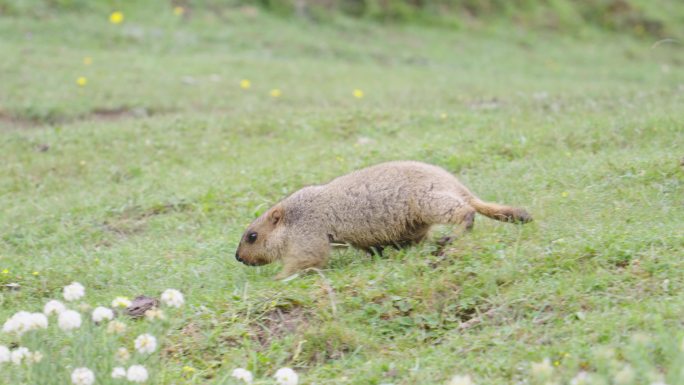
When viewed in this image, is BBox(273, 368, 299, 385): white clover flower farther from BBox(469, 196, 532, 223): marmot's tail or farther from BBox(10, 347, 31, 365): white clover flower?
BBox(469, 196, 532, 223): marmot's tail

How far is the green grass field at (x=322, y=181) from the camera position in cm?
468

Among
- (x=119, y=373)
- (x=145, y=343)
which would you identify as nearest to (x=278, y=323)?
(x=145, y=343)

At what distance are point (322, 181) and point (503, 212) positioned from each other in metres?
2.90

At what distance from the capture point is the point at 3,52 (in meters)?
15.0

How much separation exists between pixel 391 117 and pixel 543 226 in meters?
5.07

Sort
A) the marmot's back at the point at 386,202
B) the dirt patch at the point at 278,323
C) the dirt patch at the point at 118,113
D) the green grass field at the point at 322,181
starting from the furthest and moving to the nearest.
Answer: the dirt patch at the point at 118,113, the marmot's back at the point at 386,202, the dirt patch at the point at 278,323, the green grass field at the point at 322,181

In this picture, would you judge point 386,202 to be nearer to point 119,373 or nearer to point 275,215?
point 275,215

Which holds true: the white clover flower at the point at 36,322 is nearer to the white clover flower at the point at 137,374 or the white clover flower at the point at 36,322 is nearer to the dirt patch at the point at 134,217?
the white clover flower at the point at 137,374

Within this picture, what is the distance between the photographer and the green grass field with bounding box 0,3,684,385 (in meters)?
4.68

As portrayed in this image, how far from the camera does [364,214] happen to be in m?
6.13

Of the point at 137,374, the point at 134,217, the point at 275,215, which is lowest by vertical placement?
the point at 134,217

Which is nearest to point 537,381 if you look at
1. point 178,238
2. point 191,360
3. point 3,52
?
point 191,360

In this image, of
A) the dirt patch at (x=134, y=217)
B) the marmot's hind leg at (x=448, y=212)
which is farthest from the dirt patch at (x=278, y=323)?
the dirt patch at (x=134, y=217)

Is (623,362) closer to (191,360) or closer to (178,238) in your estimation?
(191,360)
